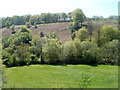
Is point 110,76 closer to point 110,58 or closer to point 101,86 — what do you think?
point 101,86

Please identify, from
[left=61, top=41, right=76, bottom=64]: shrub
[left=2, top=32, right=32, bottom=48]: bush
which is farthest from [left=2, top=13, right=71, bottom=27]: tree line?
[left=61, top=41, right=76, bottom=64]: shrub

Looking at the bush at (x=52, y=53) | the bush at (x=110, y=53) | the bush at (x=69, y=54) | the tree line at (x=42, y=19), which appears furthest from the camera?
the tree line at (x=42, y=19)

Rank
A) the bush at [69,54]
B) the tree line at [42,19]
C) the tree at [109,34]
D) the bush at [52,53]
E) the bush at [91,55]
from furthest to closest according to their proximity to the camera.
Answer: the tree line at [42,19]
the tree at [109,34]
the bush at [52,53]
the bush at [69,54]
the bush at [91,55]

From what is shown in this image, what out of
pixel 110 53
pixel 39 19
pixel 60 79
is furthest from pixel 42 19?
pixel 60 79

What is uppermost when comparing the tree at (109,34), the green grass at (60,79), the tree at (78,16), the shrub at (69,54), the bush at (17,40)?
the tree at (78,16)

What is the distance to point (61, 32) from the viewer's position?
39.4m

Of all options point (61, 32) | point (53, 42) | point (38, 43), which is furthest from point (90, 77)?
point (61, 32)

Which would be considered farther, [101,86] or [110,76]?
[110,76]

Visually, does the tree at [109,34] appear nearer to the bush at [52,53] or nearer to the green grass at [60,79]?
the bush at [52,53]

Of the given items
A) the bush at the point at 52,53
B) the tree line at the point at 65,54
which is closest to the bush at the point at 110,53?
the tree line at the point at 65,54

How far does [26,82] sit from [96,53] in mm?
10237

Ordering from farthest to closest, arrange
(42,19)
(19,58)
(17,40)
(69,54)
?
(42,19) → (17,40) → (19,58) → (69,54)

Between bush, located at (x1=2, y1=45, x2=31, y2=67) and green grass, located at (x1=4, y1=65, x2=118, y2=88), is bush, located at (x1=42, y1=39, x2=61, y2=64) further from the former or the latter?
green grass, located at (x1=4, y1=65, x2=118, y2=88)

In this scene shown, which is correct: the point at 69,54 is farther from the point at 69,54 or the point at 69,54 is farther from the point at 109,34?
the point at 109,34
